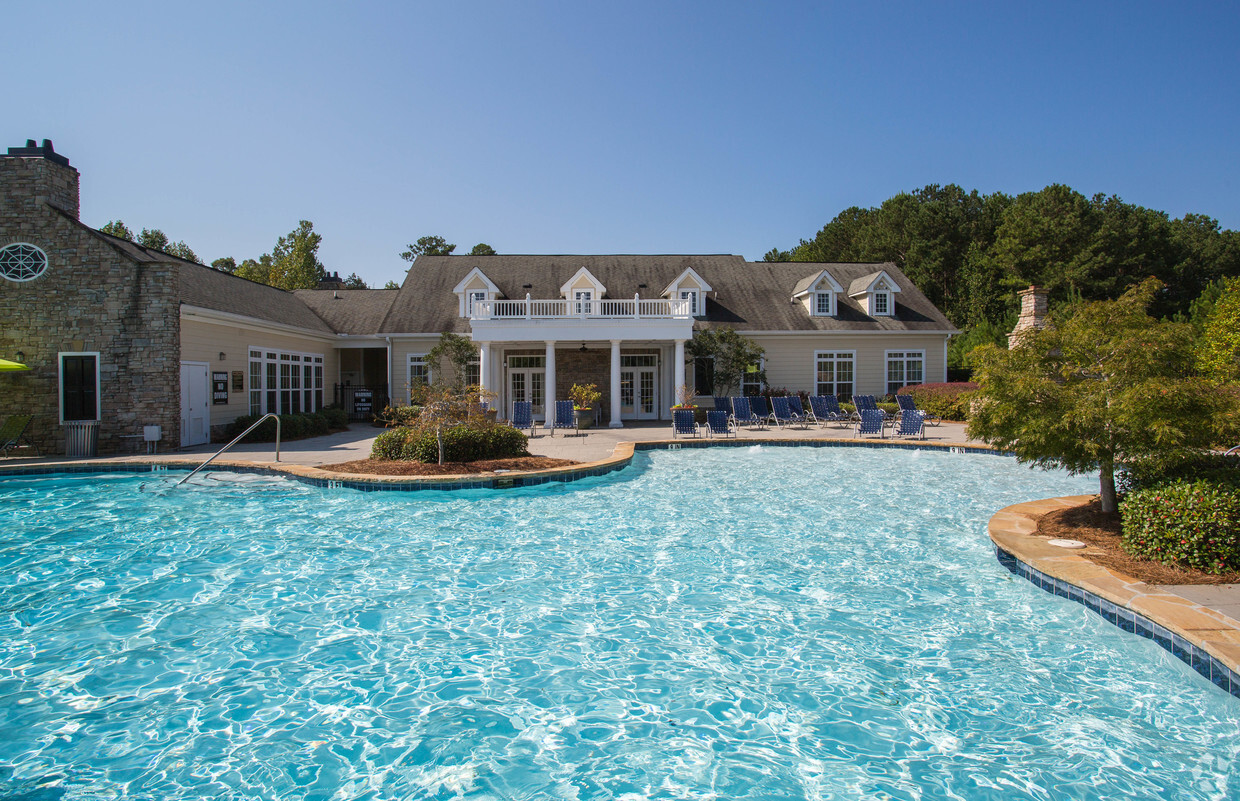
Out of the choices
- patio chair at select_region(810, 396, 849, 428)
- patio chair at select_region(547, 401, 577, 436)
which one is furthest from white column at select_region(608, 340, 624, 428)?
patio chair at select_region(810, 396, 849, 428)

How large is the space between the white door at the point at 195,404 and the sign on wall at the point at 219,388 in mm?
204

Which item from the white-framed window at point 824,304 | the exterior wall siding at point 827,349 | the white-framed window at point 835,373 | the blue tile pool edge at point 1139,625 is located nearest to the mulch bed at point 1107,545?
the blue tile pool edge at point 1139,625

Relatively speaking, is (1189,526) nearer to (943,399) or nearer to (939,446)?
(939,446)

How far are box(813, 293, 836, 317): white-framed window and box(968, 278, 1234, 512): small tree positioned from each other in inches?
691

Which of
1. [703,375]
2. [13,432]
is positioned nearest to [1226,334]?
[703,375]

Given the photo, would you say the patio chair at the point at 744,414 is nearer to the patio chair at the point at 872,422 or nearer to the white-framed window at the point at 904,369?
the patio chair at the point at 872,422

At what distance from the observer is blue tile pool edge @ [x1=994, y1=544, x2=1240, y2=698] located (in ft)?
13.1

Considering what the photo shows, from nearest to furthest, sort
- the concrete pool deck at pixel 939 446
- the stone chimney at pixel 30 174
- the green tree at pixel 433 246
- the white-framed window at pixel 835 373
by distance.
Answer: the concrete pool deck at pixel 939 446 < the stone chimney at pixel 30 174 < the white-framed window at pixel 835 373 < the green tree at pixel 433 246

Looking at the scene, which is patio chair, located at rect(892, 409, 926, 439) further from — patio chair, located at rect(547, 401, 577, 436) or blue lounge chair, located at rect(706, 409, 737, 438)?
patio chair, located at rect(547, 401, 577, 436)

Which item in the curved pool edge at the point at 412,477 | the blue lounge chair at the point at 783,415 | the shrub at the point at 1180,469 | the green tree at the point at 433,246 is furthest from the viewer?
the green tree at the point at 433,246

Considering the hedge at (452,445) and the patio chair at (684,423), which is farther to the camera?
the patio chair at (684,423)

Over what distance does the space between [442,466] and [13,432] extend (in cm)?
1054

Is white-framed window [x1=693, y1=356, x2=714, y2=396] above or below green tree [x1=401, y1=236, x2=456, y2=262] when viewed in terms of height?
below

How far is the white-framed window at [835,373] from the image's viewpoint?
962 inches
